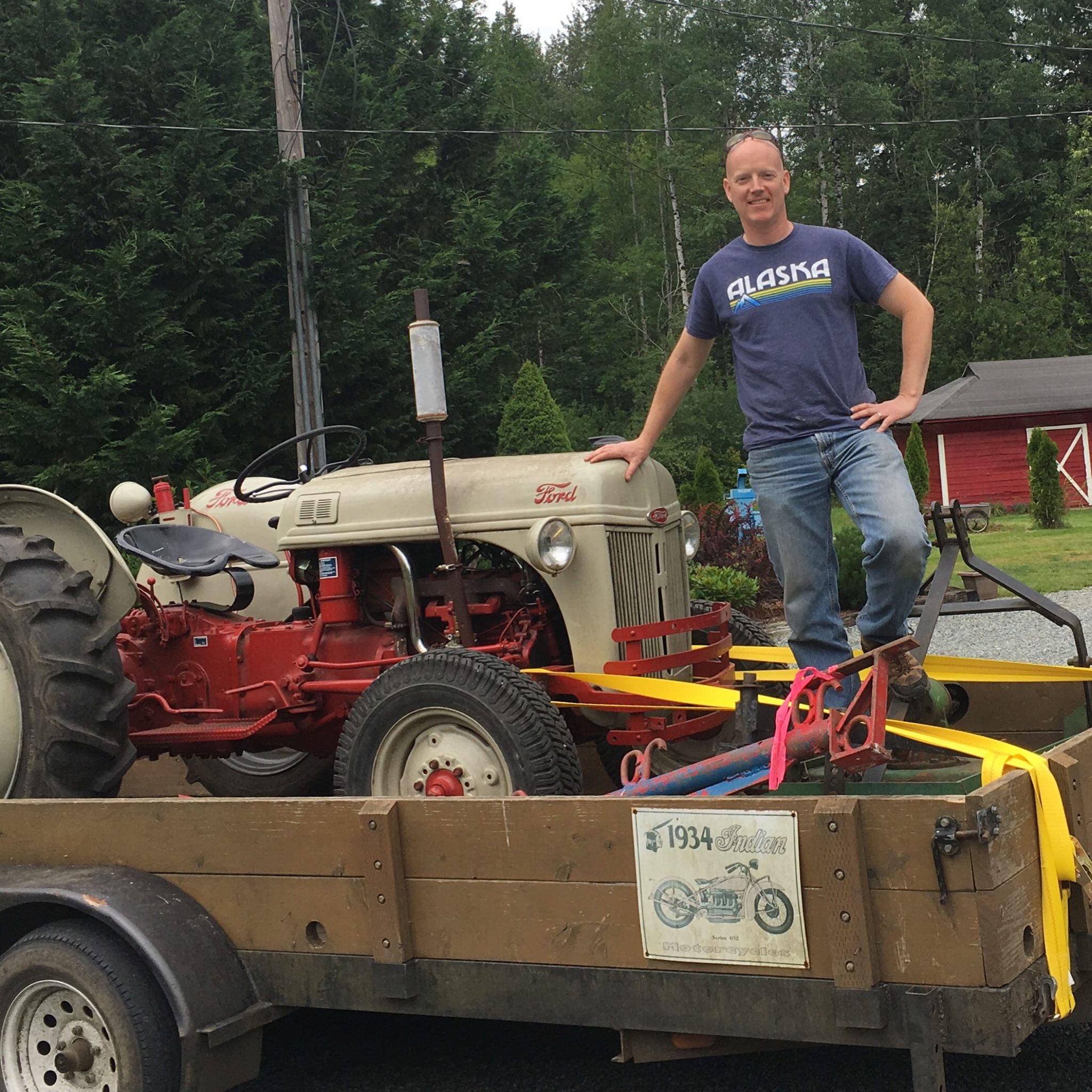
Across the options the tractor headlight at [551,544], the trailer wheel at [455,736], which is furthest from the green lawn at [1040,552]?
the trailer wheel at [455,736]

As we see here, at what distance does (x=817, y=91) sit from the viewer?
123 feet

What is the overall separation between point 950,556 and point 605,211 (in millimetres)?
35565

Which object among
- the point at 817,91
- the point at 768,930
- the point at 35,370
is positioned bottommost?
the point at 768,930

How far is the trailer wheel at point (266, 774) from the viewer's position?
5.28 m

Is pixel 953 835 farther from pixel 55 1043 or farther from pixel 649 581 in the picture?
pixel 649 581

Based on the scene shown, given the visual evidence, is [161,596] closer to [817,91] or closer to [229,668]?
[229,668]

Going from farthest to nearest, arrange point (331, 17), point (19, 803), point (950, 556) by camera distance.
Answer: point (331, 17) → point (950, 556) → point (19, 803)

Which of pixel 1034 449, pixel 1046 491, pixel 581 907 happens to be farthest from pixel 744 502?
pixel 581 907

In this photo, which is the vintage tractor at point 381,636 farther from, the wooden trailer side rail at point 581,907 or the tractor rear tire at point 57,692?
the wooden trailer side rail at point 581,907

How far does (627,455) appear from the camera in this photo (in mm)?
4336

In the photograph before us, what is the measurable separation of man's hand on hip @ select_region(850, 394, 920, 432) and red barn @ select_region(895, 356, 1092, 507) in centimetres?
2745

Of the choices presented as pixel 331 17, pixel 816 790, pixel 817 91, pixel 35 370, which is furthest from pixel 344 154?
pixel 817 91

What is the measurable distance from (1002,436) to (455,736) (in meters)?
28.9

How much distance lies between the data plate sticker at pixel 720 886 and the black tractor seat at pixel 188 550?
2.89 metres
